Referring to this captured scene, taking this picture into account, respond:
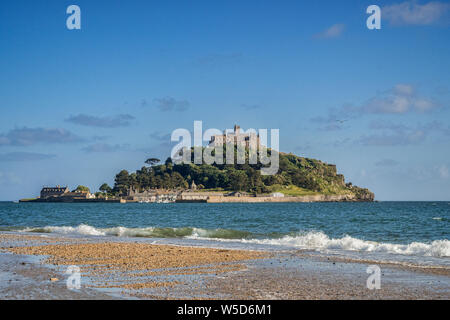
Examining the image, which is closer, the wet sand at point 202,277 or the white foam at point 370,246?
the wet sand at point 202,277

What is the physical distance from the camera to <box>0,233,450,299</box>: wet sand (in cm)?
1266

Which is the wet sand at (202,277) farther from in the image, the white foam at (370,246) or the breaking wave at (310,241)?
the breaking wave at (310,241)

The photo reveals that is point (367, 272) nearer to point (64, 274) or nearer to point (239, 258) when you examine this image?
point (239, 258)

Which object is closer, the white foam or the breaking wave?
the white foam

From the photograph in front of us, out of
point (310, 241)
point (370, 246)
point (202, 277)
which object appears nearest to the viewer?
point (202, 277)

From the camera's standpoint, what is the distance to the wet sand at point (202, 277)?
1266 centimetres

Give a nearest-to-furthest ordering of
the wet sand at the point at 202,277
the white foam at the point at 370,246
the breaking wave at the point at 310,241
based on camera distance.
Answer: the wet sand at the point at 202,277 → the white foam at the point at 370,246 → the breaking wave at the point at 310,241

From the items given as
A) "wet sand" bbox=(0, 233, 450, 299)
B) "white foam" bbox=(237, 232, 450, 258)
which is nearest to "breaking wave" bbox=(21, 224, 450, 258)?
"white foam" bbox=(237, 232, 450, 258)

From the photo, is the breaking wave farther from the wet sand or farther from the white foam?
the wet sand

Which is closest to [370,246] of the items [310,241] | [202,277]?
[310,241]

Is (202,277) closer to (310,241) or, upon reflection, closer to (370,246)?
(370,246)

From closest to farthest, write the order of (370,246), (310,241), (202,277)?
(202,277), (370,246), (310,241)

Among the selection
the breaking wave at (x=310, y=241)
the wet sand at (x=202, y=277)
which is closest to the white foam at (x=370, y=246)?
the breaking wave at (x=310, y=241)

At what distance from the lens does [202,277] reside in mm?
15570
